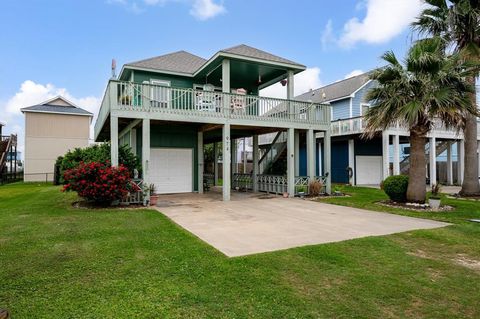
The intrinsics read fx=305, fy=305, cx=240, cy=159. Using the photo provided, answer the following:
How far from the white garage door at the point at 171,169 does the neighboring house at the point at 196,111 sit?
5 centimetres

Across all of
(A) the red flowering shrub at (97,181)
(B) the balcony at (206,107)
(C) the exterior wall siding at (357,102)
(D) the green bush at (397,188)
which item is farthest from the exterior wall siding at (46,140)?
(D) the green bush at (397,188)

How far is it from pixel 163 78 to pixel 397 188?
1169 cm

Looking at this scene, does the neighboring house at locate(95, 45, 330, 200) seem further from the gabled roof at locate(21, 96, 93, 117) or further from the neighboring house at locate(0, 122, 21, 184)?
the neighboring house at locate(0, 122, 21, 184)

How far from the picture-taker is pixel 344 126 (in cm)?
1994

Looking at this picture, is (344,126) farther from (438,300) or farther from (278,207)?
(438,300)

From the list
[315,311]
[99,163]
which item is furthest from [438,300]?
[99,163]

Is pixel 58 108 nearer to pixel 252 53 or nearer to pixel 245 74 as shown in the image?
pixel 245 74

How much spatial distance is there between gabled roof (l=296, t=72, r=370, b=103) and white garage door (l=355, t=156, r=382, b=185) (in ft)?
15.4

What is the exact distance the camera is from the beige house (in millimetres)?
26059

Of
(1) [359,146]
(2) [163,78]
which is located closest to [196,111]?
(2) [163,78]

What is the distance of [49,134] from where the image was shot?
26.8 metres

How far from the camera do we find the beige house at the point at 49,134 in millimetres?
26059

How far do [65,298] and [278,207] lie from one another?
8.05m

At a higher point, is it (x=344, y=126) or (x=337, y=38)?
(x=337, y=38)
